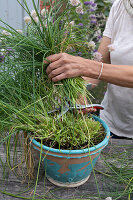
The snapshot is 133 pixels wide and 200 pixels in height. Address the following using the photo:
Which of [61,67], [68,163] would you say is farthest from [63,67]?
[68,163]

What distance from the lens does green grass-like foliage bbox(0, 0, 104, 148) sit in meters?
0.55

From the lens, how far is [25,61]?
0.61 metres

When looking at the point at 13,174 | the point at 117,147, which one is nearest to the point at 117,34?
the point at 117,147

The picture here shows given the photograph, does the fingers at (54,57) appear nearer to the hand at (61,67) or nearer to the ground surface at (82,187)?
the hand at (61,67)

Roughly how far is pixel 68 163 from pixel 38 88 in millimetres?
276

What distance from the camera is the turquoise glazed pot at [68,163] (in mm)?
515

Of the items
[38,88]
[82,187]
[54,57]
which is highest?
[54,57]

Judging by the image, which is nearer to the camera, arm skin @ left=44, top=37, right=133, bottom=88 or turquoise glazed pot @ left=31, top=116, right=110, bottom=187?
turquoise glazed pot @ left=31, top=116, right=110, bottom=187

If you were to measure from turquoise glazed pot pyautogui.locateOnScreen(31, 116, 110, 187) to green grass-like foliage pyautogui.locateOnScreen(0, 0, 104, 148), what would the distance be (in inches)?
1.2

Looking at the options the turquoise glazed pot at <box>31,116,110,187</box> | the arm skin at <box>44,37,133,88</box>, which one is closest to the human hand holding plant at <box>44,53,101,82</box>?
the arm skin at <box>44,37,133,88</box>

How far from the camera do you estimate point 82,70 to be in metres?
0.66

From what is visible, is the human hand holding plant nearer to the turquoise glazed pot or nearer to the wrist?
the wrist

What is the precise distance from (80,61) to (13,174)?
0.45m

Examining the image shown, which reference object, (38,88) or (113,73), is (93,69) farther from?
(38,88)
